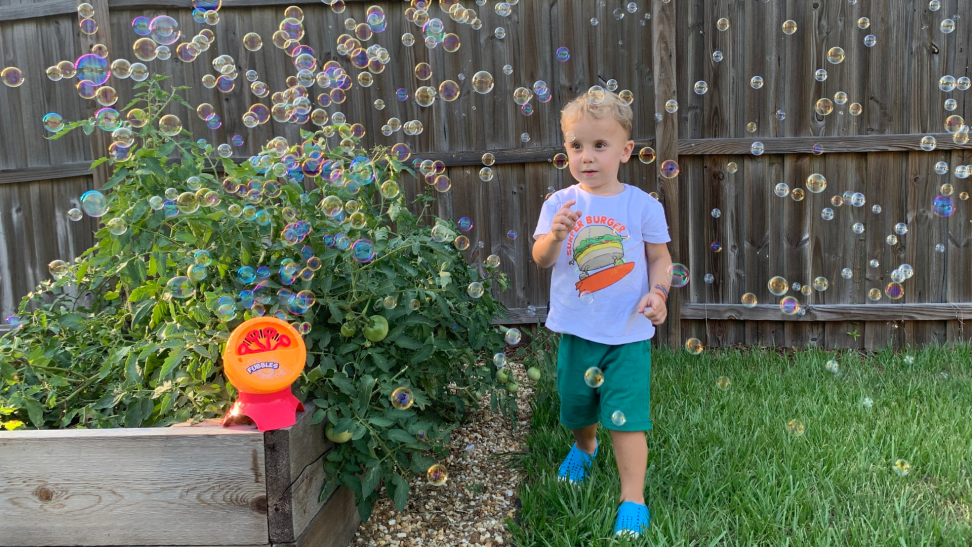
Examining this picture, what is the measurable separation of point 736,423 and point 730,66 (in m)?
2.20

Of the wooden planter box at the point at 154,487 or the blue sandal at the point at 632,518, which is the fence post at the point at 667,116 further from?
the wooden planter box at the point at 154,487

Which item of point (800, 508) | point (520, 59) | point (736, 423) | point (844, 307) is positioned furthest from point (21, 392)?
point (844, 307)

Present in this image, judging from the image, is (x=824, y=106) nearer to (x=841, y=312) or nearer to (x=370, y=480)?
(x=841, y=312)

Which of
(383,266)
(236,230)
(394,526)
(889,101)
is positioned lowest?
(394,526)

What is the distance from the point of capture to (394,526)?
1.91 m

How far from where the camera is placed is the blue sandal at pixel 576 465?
2088mm

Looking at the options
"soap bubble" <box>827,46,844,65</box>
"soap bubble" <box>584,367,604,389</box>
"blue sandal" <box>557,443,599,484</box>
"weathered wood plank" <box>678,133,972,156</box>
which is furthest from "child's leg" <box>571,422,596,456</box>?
"soap bubble" <box>827,46,844,65</box>

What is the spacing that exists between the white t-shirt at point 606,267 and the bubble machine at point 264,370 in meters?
0.88

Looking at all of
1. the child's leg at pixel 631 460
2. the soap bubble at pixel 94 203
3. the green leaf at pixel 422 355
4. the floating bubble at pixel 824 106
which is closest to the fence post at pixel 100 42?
the soap bubble at pixel 94 203

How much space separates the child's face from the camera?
186 cm

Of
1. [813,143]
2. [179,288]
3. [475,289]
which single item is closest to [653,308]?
[475,289]

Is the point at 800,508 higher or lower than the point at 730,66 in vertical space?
lower

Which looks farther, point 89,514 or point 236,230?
point 236,230

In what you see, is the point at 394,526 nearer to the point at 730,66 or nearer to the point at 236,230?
the point at 236,230
